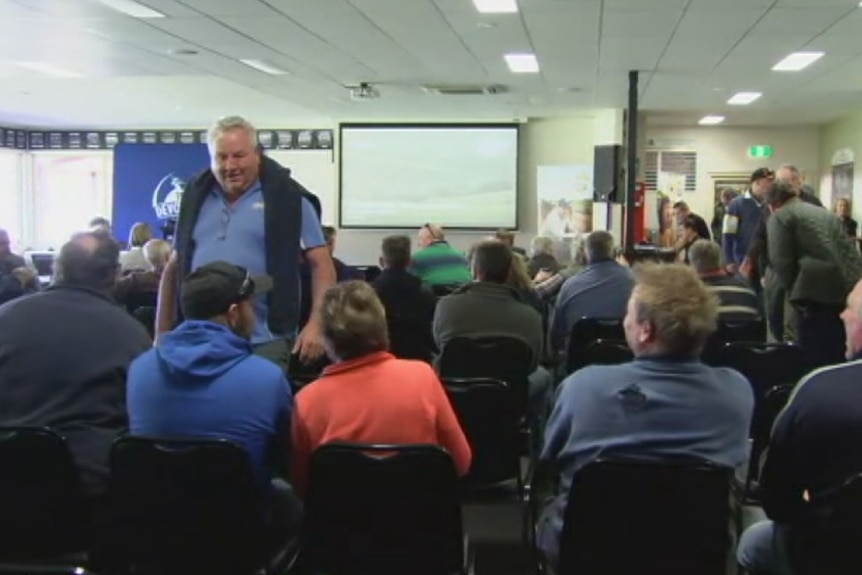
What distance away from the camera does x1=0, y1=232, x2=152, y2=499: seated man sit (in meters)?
2.53

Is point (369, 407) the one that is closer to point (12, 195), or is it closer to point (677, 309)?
point (677, 309)

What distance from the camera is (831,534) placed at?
2.06m

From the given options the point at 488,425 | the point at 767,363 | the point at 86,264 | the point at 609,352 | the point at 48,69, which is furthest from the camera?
the point at 48,69

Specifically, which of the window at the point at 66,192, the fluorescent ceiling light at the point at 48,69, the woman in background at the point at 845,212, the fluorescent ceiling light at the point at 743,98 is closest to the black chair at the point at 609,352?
the fluorescent ceiling light at the point at 48,69

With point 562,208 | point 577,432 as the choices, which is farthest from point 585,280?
point 562,208

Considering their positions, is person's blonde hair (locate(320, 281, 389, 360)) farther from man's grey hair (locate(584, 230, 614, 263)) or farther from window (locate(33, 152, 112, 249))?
window (locate(33, 152, 112, 249))

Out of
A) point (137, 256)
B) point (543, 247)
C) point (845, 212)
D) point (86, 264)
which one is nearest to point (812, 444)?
point (86, 264)

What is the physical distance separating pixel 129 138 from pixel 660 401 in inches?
671

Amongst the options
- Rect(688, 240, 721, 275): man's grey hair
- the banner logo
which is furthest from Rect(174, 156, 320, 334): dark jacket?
the banner logo

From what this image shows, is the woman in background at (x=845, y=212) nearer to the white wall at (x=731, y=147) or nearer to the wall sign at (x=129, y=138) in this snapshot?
the white wall at (x=731, y=147)

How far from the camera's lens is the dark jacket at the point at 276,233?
120 inches

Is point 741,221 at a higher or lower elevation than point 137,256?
higher

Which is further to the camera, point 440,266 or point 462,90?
point 462,90

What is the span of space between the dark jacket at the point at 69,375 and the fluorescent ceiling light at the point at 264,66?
6.68 m
